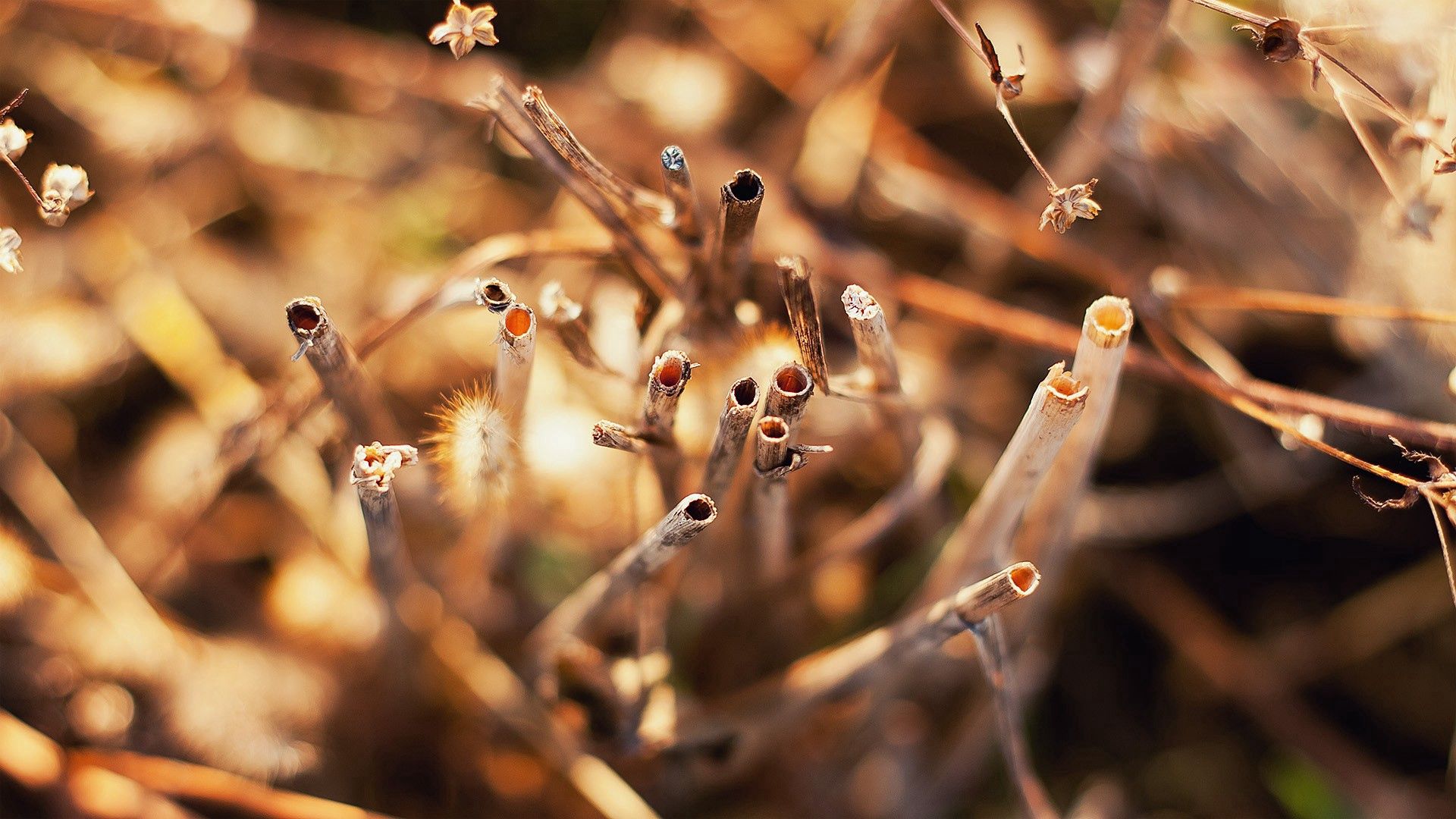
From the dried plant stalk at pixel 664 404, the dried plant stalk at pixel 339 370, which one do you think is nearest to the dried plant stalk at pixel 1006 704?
the dried plant stalk at pixel 664 404

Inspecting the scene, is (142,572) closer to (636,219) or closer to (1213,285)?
(636,219)

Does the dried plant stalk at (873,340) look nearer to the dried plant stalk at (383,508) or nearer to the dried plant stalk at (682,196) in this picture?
the dried plant stalk at (682,196)

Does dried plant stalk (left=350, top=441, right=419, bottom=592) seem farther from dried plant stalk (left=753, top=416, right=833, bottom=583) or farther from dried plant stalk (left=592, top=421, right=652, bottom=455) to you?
dried plant stalk (left=753, top=416, right=833, bottom=583)

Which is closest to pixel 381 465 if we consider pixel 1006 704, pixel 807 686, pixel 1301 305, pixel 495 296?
pixel 495 296

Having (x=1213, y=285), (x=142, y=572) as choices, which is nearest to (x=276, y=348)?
(x=142, y=572)

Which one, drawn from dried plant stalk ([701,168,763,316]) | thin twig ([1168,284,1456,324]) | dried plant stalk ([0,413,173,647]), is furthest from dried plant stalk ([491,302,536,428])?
thin twig ([1168,284,1456,324])

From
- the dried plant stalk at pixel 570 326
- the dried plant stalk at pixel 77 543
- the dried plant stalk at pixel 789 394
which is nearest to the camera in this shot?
the dried plant stalk at pixel 789 394

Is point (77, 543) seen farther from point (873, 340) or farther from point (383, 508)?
point (873, 340)
